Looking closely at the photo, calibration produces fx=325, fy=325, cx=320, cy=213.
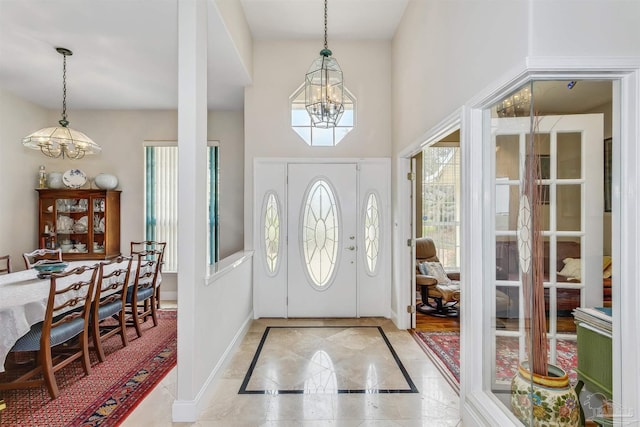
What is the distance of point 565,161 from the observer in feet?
5.50

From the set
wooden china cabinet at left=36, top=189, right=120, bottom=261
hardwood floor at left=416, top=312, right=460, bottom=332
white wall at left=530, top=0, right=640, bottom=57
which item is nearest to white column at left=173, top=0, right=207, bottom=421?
white wall at left=530, top=0, right=640, bottom=57

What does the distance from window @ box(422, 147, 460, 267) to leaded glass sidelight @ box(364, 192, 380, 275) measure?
74.7 inches

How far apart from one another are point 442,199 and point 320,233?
2659 mm

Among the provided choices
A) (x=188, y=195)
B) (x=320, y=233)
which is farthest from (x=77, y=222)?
(x=188, y=195)

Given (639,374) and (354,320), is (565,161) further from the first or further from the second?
(354,320)

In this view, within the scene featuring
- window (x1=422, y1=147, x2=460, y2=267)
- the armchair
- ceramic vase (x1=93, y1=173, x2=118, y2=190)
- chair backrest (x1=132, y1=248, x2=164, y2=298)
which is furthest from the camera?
window (x1=422, y1=147, x2=460, y2=267)

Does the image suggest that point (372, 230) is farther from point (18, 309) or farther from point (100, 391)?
point (18, 309)

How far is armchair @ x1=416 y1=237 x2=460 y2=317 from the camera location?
426 centimetres

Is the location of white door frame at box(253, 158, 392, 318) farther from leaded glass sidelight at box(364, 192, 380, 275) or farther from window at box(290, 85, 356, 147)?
window at box(290, 85, 356, 147)

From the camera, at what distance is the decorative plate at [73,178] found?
15.6ft

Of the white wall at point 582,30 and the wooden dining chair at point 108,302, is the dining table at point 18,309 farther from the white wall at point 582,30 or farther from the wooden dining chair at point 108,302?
the white wall at point 582,30

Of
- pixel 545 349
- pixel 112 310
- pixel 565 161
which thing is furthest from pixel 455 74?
pixel 112 310

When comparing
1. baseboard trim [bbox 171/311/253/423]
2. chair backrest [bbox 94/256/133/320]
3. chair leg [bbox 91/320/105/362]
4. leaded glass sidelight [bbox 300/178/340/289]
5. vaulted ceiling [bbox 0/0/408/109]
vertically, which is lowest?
baseboard trim [bbox 171/311/253/423]

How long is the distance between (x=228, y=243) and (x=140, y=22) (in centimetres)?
307
